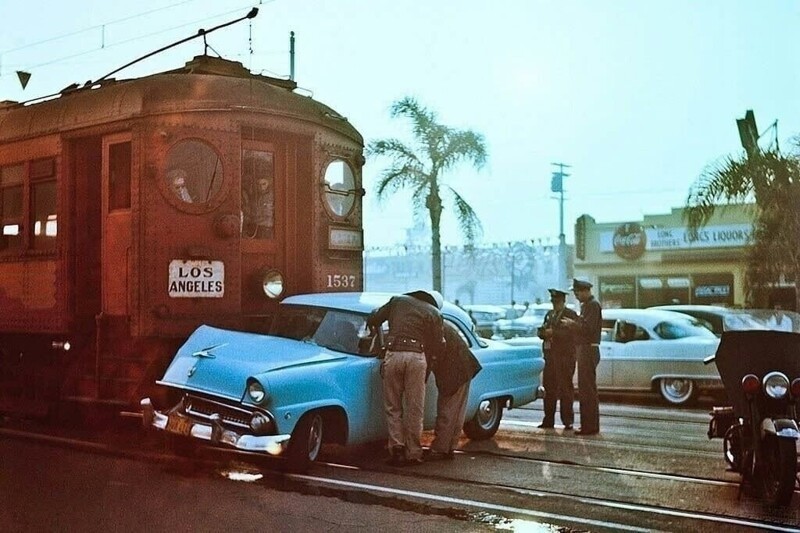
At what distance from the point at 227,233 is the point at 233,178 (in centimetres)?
60

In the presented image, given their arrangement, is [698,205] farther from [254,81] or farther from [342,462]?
[342,462]

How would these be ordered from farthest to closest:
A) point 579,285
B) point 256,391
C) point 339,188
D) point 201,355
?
point 339,188, point 579,285, point 201,355, point 256,391

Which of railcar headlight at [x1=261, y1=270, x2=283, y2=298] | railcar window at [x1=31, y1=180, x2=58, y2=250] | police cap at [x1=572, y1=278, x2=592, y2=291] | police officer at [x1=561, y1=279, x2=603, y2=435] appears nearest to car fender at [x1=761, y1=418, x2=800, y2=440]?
police officer at [x1=561, y1=279, x2=603, y2=435]

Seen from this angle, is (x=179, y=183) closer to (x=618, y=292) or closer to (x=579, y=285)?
(x=579, y=285)

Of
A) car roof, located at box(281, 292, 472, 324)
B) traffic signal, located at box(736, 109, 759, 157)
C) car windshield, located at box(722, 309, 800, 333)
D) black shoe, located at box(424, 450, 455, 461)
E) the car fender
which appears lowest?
black shoe, located at box(424, 450, 455, 461)

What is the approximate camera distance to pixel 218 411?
805 centimetres

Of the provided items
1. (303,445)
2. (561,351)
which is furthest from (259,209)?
(561,351)

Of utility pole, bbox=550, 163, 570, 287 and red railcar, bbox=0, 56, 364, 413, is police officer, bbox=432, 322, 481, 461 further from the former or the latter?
utility pole, bbox=550, 163, 570, 287

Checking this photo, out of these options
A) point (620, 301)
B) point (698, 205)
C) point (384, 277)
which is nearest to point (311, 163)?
point (698, 205)

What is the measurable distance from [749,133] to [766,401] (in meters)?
13.6

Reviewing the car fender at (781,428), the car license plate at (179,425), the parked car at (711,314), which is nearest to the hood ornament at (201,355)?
the car license plate at (179,425)

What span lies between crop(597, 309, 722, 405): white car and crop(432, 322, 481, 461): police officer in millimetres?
6279

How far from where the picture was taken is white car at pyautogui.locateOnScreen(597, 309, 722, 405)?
1424 cm

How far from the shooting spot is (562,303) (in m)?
11.0
